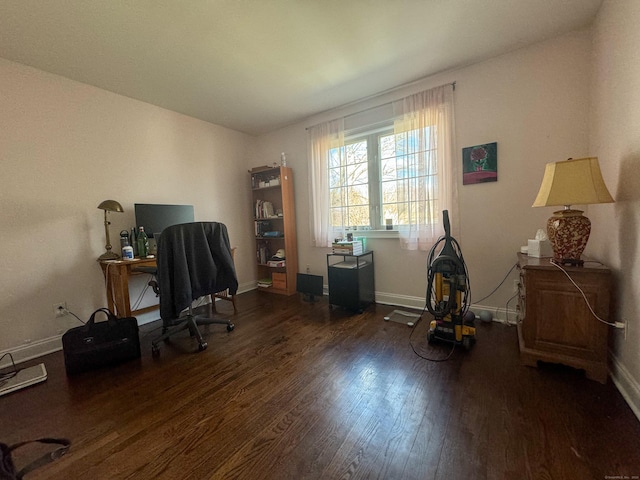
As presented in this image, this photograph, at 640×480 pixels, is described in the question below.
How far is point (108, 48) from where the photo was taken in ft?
6.61

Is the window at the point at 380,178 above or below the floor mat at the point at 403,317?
above

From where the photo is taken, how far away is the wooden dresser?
4.94 feet

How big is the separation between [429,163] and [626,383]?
2.08m

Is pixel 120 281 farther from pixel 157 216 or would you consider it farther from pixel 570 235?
pixel 570 235

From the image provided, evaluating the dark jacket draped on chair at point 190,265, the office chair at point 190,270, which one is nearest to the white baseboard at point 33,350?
the office chair at point 190,270

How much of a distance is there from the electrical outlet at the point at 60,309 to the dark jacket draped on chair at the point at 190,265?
1107 mm

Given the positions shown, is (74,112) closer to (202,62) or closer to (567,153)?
(202,62)

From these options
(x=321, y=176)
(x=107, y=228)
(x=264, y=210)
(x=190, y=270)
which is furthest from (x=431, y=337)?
(x=107, y=228)

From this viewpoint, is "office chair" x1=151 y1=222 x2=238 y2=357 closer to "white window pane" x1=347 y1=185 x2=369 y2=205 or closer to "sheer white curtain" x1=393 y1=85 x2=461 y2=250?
"white window pane" x1=347 y1=185 x2=369 y2=205

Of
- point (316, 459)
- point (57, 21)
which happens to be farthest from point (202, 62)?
point (316, 459)

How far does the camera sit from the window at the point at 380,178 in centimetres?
270

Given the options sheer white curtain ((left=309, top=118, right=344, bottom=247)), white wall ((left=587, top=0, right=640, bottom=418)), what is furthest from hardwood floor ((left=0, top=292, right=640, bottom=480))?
sheer white curtain ((left=309, top=118, right=344, bottom=247))

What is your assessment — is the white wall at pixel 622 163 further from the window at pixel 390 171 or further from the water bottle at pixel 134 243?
the water bottle at pixel 134 243

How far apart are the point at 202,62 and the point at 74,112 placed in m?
1.35
